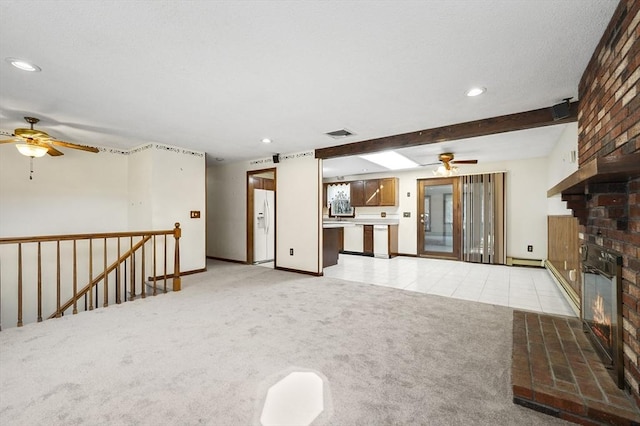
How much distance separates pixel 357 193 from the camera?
320 inches

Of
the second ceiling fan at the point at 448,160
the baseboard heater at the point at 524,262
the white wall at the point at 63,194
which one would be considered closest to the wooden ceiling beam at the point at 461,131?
the second ceiling fan at the point at 448,160

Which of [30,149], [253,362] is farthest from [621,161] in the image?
[30,149]

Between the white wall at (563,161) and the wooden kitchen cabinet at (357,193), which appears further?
the wooden kitchen cabinet at (357,193)

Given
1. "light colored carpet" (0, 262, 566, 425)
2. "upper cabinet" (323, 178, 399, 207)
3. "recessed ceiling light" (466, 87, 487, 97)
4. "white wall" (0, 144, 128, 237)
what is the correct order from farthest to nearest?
"upper cabinet" (323, 178, 399, 207), "white wall" (0, 144, 128, 237), "recessed ceiling light" (466, 87, 487, 97), "light colored carpet" (0, 262, 566, 425)

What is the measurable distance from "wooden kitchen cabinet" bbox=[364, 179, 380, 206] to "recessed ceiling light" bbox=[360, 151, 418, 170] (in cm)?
82

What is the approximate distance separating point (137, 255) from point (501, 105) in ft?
18.7

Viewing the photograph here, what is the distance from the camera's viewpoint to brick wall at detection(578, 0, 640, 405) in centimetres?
148

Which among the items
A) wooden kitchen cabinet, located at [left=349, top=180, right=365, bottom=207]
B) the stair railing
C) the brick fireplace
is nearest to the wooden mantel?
the brick fireplace

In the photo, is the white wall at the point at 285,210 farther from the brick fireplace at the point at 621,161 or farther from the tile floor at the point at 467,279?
the brick fireplace at the point at 621,161

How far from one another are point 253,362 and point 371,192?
6282 millimetres

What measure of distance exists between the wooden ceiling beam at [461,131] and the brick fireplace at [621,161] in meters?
0.96

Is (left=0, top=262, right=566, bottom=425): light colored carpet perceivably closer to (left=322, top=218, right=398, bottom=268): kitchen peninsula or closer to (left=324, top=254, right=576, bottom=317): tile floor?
(left=324, top=254, right=576, bottom=317): tile floor

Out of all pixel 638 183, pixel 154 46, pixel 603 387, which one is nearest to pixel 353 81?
pixel 154 46

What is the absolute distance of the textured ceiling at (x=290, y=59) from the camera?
162 cm
